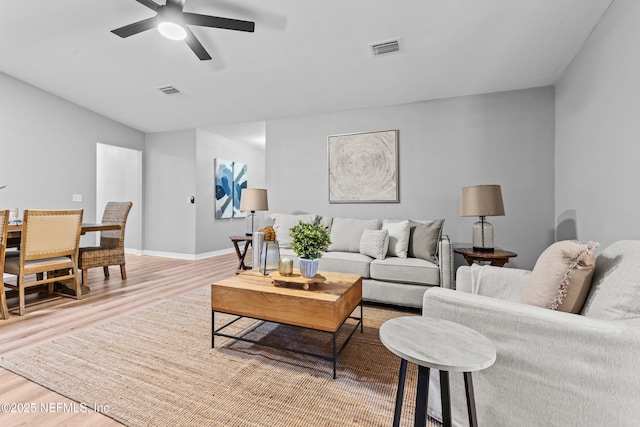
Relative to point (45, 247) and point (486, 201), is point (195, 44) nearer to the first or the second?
point (45, 247)

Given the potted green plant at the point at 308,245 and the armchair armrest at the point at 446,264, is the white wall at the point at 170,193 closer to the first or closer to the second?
the potted green plant at the point at 308,245

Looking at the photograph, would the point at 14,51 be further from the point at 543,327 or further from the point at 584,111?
the point at 584,111

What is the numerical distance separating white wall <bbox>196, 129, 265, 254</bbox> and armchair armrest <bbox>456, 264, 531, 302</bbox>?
16.0ft

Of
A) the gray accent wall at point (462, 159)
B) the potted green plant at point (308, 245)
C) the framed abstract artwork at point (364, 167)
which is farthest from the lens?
the framed abstract artwork at point (364, 167)

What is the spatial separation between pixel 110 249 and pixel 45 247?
1000 millimetres

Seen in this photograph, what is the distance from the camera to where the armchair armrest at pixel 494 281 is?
178cm

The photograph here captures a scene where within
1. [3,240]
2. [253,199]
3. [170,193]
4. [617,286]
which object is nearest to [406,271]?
[617,286]

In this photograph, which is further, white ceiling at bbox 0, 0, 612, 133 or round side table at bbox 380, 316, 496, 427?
white ceiling at bbox 0, 0, 612, 133

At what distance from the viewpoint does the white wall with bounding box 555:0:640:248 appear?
1877 millimetres

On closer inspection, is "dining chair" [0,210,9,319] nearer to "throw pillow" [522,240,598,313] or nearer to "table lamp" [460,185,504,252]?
"throw pillow" [522,240,598,313]

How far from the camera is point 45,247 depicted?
2797mm

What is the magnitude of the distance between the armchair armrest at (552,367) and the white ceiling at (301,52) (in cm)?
241

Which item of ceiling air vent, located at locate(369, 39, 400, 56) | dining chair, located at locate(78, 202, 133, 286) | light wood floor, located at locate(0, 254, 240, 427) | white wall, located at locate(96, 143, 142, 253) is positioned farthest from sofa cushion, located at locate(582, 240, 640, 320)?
white wall, located at locate(96, 143, 142, 253)

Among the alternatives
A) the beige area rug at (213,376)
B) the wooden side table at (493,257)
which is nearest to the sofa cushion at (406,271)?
→ the wooden side table at (493,257)
